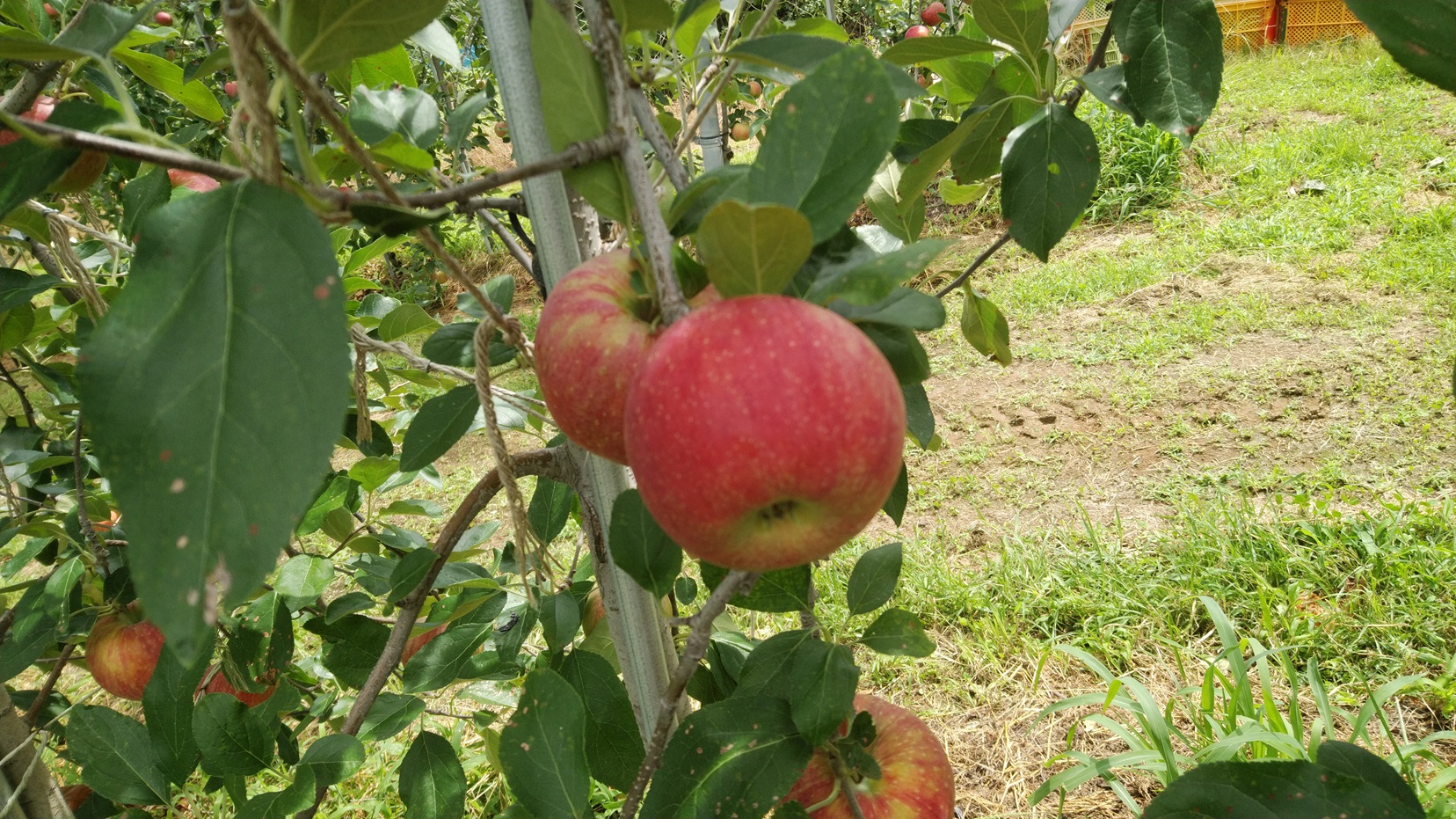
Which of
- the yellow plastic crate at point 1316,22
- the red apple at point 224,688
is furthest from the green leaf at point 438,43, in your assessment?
the yellow plastic crate at point 1316,22

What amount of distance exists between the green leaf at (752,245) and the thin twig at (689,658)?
0.19m

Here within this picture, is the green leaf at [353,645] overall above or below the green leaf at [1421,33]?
below

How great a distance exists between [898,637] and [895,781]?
19 cm

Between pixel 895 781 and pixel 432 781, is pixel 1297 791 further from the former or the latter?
pixel 432 781

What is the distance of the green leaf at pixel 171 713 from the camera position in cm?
87

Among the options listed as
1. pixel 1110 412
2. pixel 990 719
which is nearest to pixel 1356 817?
pixel 990 719

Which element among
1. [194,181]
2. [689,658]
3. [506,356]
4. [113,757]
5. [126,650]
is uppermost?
[194,181]

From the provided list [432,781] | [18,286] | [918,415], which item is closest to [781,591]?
[918,415]

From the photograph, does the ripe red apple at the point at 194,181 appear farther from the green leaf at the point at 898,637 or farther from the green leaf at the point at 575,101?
the green leaf at the point at 898,637

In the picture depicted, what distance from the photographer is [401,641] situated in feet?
2.82

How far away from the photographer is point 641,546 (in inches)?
25.8

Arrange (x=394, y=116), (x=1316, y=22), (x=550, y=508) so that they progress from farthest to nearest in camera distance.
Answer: (x=1316, y=22)
(x=550, y=508)
(x=394, y=116)

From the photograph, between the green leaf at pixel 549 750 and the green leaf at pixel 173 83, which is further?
the green leaf at pixel 173 83

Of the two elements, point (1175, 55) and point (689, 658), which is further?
point (1175, 55)
